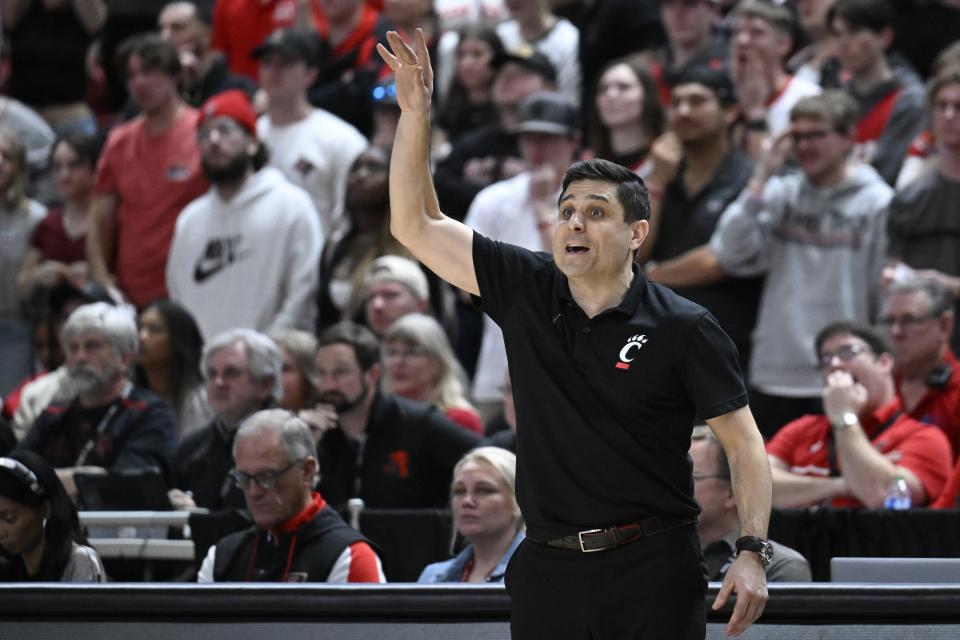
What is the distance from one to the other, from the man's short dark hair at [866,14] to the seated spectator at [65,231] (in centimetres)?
467

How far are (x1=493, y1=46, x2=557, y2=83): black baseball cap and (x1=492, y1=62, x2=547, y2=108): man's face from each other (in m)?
0.02

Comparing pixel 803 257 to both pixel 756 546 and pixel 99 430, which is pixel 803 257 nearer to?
pixel 99 430

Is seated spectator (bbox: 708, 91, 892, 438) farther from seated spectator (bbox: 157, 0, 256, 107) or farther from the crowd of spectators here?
seated spectator (bbox: 157, 0, 256, 107)

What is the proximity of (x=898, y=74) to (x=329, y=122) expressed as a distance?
11.0 feet

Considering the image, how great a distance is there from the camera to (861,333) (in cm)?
677

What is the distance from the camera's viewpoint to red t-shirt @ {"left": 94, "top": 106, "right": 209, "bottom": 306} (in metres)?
9.74

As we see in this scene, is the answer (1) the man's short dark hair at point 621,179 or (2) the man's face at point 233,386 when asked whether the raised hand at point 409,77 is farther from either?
(2) the man's face at point 233,386

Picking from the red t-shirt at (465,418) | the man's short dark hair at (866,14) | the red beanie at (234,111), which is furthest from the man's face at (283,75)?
the man's short dark hair at (866,14)

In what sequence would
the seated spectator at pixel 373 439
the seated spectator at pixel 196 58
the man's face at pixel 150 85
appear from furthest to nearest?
1. the seated spectator at pixel 196 58
2. the man's face at pixel 150 85
3. the seated spectator at pixel 373 439

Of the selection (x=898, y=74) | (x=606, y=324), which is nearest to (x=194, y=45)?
(x=898, y=74)

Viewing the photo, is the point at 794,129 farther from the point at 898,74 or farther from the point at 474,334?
the point at 474,334

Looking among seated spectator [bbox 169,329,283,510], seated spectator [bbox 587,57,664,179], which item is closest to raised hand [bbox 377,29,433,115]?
seated spectator [bbox 169,329,283,510]

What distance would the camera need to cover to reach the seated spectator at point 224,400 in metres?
7.00

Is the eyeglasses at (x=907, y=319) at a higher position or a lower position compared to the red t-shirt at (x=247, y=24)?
lower
